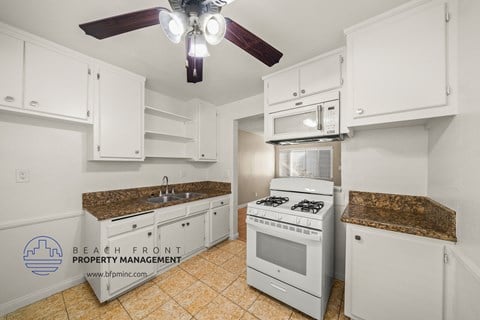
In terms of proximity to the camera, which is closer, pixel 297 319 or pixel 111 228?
pixel 297 319

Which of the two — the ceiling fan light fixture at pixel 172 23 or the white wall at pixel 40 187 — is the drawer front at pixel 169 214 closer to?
the white wall at pixel 40 187

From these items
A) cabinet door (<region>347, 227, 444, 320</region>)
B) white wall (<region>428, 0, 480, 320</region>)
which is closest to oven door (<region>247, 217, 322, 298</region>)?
cabinet door (<region>347, 227, 444, 320</region>)

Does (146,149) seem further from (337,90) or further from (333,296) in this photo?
(333,296)

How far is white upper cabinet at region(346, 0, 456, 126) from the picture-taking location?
1122mm

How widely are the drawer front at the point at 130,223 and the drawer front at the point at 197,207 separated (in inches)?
19.9

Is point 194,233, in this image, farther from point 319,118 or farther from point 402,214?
point 402,214

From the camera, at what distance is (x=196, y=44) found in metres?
1.08

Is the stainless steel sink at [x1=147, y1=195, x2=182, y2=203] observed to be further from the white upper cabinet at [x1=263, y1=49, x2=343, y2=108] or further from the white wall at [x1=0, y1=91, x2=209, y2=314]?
the white upper cabinet at [x1=263, y1=49, x2=343, y2=108]

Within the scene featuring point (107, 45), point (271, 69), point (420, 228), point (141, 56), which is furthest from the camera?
point (271, 69)

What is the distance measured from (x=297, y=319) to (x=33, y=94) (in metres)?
2.90

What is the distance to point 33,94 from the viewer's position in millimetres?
1497

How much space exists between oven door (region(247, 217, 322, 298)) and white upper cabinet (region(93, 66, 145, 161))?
163cm

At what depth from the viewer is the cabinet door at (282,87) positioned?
1.94 meters

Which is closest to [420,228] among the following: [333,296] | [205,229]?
[333,296]
